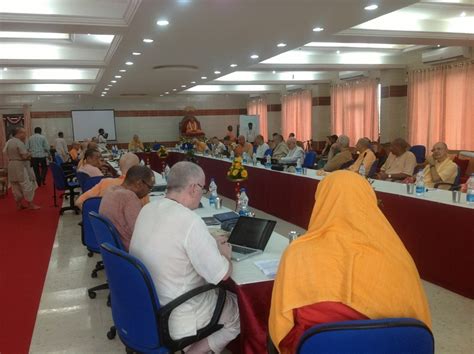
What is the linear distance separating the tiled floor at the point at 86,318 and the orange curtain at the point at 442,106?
607cm

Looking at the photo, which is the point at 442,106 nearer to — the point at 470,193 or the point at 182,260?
the point at 470,193

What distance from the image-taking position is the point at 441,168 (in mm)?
4891

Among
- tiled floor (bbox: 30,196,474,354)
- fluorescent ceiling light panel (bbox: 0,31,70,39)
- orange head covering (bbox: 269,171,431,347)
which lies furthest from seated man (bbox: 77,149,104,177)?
orange head covering (bbox: 269,171,431,347)

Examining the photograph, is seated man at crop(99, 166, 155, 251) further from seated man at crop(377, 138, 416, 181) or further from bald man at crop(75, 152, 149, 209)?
seated man at crop(377, 138, 416, 181)

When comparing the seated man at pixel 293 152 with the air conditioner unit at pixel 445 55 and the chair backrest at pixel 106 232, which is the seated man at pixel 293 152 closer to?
the air conditioner unit at pixel 445 55

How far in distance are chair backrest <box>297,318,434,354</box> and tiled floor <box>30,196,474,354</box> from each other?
1.68 m

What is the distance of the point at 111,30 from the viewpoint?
16.9ft

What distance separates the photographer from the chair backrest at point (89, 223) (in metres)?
3.68

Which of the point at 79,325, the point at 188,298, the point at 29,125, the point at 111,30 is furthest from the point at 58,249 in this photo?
the point at 29,125

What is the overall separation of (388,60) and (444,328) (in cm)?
793

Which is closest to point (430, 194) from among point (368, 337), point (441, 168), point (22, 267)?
point (441, 168)

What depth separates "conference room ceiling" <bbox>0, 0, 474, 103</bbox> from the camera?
4559 mm

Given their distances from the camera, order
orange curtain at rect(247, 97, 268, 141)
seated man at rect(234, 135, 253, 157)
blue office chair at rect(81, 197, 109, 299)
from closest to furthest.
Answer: blue office chair at rect(81, 197, 109, 299), seated man at rect(234, 135, 253, 157), orange curtain at rect(247, 97, 268, 141)

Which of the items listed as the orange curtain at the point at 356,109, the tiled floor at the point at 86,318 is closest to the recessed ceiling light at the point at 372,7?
the tiled floor at the point at 86,318
